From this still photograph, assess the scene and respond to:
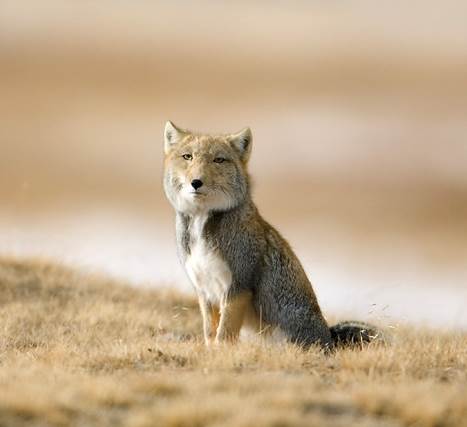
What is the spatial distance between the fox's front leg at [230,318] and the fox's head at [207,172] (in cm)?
85

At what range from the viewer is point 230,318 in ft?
28.2

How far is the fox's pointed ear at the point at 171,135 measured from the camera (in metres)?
9.10

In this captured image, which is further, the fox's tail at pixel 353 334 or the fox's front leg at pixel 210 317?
the fox's tail at pixel 353 334

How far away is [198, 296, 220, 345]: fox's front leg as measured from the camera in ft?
29.1

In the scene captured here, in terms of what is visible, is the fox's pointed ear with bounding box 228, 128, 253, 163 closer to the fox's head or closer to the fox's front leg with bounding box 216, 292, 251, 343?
the fox's head

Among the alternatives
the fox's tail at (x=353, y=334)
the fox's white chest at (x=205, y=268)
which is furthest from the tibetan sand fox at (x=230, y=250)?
the fox's tail at (x=353, y=334)

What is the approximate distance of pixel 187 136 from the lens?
9.05 meters

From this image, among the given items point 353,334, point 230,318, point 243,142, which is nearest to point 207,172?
point 243,142

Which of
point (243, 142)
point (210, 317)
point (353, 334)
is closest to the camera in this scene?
point (210, 317)

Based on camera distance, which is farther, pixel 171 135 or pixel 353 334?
pixel 353 334

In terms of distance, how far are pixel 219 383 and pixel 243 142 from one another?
9.65 ft

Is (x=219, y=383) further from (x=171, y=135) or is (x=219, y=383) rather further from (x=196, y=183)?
(x=171, y=135)

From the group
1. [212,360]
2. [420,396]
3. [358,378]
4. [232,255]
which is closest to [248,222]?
[232,255]

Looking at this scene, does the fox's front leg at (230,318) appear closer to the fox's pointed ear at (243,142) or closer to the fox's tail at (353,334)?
the fox's tail at (353,334)
